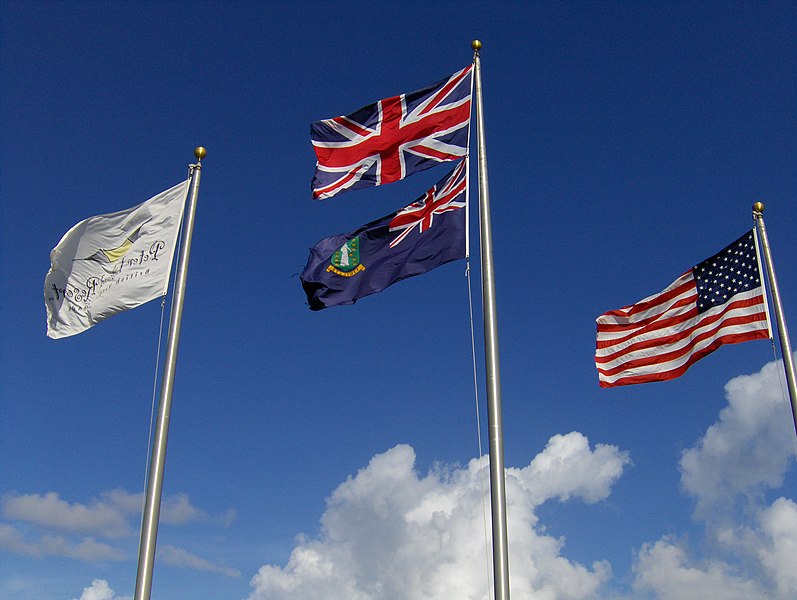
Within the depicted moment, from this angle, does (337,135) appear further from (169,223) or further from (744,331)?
(744,331)

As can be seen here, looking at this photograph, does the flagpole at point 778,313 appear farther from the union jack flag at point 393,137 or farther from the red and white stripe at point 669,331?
the union jack flag at point 393,137

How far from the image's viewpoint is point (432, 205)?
20062 mm

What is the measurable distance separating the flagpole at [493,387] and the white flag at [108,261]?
8539 millimetres

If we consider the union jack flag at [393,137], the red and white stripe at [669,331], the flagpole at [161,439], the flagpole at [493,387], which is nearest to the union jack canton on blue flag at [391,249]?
the flagpole at [493,387]

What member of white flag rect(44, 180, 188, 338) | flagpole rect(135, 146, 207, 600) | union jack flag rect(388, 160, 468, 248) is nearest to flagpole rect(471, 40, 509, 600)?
union jack flag rect(388, 160, 468, 248)

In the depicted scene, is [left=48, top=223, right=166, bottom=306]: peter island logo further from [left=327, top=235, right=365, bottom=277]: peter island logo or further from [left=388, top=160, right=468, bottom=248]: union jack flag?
[left=388, top=160, right=468, bottom=248]: union jack flag

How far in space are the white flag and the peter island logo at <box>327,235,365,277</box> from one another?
14.2 feet

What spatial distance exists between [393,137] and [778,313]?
428 inches

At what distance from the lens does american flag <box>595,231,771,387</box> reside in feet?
73.8

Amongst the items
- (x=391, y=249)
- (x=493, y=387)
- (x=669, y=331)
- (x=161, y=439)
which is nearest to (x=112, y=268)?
(x=161, y=439)

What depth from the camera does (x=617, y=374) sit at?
954 inches

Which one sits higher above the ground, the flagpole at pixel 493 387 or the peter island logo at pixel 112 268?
the peter island logo at pixel 112 268

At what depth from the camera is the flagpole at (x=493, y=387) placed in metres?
14.6

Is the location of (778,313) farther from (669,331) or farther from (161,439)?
(161,439)
